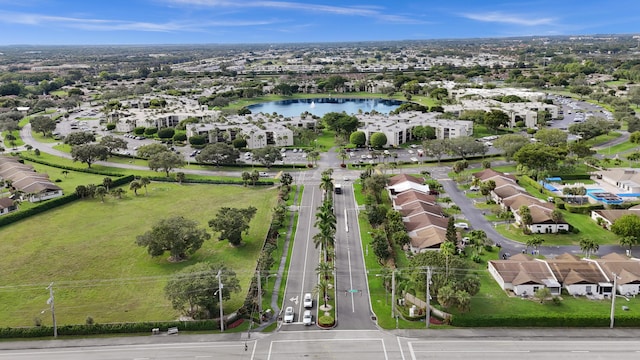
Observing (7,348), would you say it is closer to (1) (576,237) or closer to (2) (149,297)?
(2) (149,297)

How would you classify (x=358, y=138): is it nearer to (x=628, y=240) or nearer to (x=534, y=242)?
(x=534, y=242)

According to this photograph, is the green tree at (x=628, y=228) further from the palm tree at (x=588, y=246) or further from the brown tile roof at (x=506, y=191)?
the brown tile roof at (x=506, y=191)

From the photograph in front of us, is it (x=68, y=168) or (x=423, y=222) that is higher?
(x=68, y=168)

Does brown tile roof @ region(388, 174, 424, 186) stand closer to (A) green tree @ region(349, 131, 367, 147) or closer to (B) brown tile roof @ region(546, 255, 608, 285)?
(A) green tree @ region(349, 131, 367, 147)

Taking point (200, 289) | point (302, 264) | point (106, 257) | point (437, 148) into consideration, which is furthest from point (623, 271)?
point (106, 257)

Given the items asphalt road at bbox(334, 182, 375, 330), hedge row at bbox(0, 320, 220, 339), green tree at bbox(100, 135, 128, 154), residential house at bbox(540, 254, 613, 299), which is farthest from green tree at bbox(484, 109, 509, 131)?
hedge row at bbox(0, 320, 220, 339)

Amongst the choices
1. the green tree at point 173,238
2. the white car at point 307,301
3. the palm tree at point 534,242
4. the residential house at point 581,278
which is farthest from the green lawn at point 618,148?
the green tree at point 173,238
